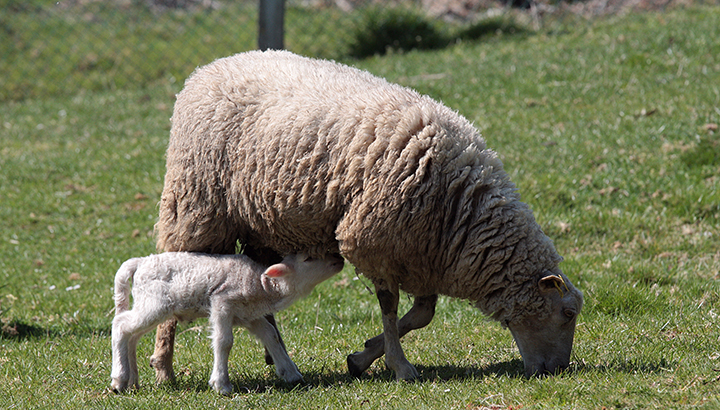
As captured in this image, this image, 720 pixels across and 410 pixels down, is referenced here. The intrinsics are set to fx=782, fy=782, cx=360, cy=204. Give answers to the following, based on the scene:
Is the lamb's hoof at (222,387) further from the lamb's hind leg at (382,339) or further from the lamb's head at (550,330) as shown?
the lamb's head at (550,330)

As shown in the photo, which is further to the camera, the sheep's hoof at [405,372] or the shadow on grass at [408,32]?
the shadow on grass at [408,32]

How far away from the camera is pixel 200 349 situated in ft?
16.7

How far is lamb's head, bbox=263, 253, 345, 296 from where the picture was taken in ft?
13.8

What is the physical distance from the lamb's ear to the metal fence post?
20.9ft

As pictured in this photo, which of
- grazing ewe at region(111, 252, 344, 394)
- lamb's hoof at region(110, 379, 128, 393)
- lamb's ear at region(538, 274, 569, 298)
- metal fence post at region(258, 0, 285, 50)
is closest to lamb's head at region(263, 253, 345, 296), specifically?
grazing ewe at region(111, 252, 344, 394)

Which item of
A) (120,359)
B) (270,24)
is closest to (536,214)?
(120,359)

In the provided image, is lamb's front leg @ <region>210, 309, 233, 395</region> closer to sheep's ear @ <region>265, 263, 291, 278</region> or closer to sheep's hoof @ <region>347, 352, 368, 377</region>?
sheep's ear @ <region>265, 263, 291, 278</region>

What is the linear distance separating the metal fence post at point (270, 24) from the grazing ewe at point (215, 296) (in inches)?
226

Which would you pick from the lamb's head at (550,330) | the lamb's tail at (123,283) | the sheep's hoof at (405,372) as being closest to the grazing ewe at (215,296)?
the lamb's tail at (123,283)

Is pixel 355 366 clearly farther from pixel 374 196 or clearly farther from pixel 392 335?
pixel 374 196

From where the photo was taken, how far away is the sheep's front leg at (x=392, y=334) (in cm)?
414

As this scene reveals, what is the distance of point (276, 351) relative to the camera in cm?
426

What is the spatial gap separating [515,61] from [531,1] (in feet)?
8.89

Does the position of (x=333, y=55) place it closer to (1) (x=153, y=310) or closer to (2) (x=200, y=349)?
(2) (x=200, y=349)
